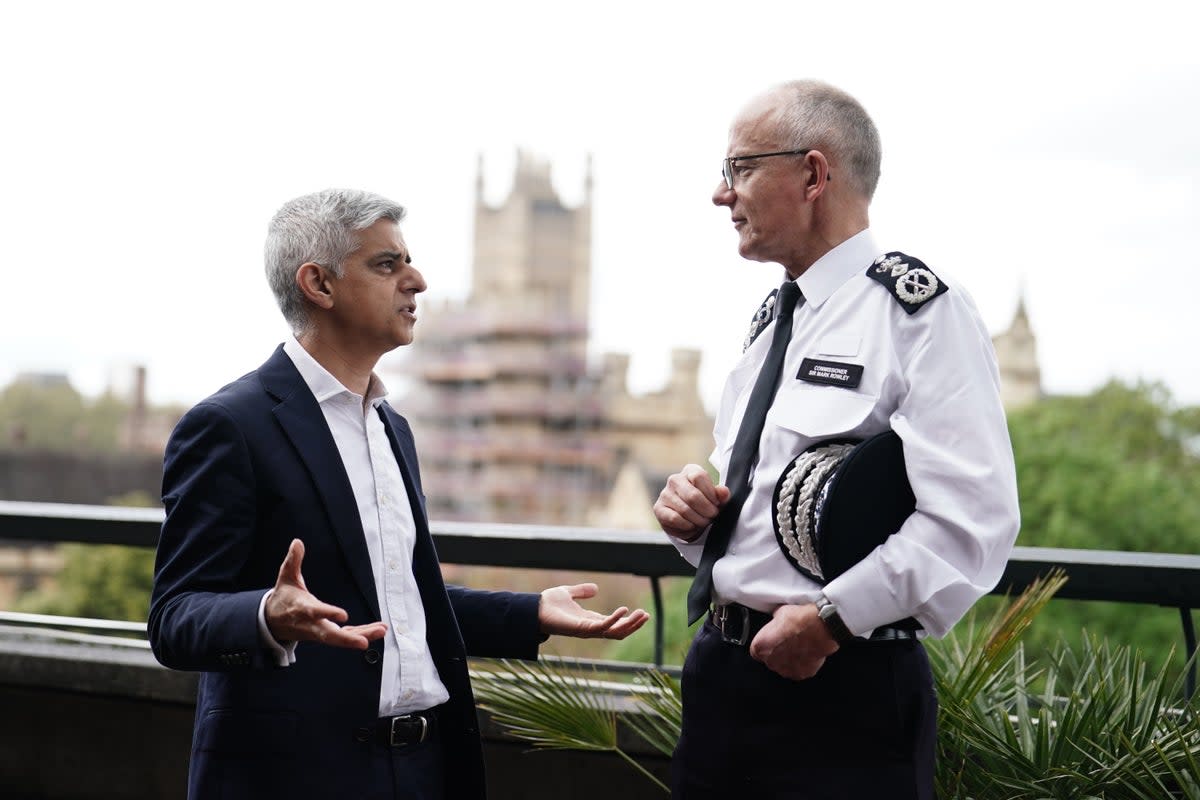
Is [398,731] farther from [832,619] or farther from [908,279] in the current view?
[908,279]

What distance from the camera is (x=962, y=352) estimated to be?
2.09 m

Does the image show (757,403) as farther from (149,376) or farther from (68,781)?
(149,376)

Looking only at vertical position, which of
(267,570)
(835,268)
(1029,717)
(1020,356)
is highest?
(835,268)

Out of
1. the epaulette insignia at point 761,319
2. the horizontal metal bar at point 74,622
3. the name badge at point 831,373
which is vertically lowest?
the horizontal metal bar at point 74,622

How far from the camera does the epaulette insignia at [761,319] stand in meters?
2.44

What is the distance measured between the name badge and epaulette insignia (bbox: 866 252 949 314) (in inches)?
4.9

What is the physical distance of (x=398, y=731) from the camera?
228cm

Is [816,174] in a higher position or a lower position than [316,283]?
higher

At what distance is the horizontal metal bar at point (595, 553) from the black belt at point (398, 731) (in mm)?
726

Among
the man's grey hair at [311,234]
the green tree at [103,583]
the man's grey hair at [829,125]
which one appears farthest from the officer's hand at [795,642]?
the green tree at [103,583]

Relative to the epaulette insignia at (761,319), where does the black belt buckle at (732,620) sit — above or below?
below

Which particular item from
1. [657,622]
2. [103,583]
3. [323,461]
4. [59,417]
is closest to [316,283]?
[323,461]

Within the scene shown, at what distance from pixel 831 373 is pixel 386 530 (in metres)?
0.78

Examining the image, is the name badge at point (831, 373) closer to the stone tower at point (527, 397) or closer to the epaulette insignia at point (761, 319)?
the epaulette insignia at point (761, 319)
